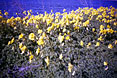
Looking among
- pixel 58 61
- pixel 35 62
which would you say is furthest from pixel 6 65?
pixel 58 61

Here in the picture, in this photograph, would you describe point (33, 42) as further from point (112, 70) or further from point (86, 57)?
point (112, 70)

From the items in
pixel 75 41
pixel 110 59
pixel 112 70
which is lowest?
pixel 112 70

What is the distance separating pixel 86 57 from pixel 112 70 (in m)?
0.49

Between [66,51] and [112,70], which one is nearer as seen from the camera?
[112,70]

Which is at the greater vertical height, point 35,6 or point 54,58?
point 35,6

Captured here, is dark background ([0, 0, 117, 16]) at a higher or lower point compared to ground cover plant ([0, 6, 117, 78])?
higher

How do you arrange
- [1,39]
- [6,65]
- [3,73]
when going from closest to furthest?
[3,73]
[6,65]
[1,39]

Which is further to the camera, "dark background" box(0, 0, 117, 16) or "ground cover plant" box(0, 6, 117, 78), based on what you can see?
"dark background" box(0, 0, 117, 16)

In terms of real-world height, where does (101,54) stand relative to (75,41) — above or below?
below

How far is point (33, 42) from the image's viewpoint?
242 cm

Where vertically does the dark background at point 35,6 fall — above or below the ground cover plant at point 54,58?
above

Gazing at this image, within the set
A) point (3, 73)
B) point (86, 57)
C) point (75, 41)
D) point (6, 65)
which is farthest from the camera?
point (75, 41)

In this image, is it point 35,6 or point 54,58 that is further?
point 35,6

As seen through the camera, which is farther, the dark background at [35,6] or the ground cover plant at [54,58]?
the dark background at [35,6]
